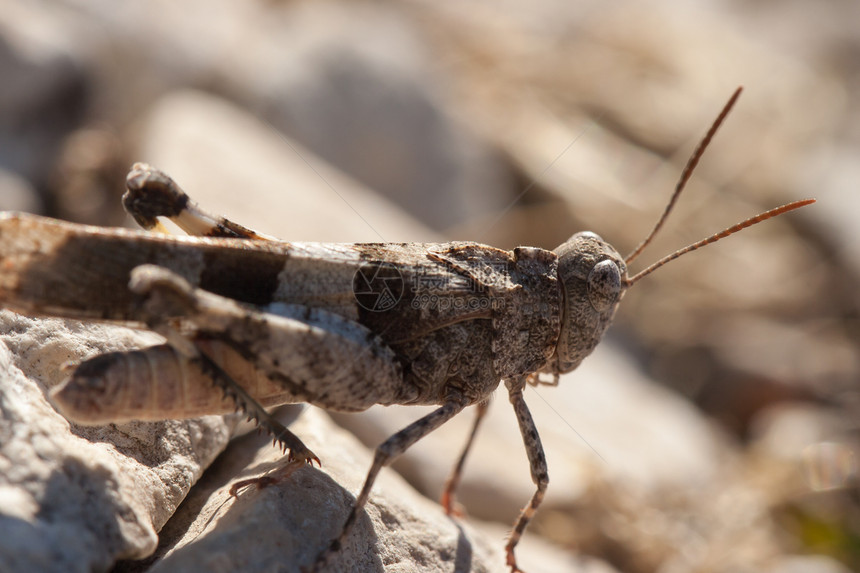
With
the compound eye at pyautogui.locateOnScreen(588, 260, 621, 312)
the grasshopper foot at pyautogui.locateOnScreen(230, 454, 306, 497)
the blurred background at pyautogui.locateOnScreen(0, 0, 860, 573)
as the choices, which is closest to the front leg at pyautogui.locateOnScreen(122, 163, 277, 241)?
the grasshopper foot at pyautogui.locateOnScreen(230, 454, 306, 497)

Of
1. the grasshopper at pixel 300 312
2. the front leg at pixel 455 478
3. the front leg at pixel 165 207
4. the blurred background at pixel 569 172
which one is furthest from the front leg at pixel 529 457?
the front leg at pixel 165 207

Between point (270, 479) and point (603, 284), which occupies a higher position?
point (603, 284)

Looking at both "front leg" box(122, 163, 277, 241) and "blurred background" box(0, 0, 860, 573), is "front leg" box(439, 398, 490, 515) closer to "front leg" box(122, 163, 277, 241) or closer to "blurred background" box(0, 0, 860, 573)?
"blurred background" box(0, 0, 860, 573)

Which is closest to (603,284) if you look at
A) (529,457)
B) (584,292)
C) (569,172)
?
(584,292)

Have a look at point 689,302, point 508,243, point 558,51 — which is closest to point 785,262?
point 689,302

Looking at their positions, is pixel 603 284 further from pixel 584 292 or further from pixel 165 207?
pixel 165 207
